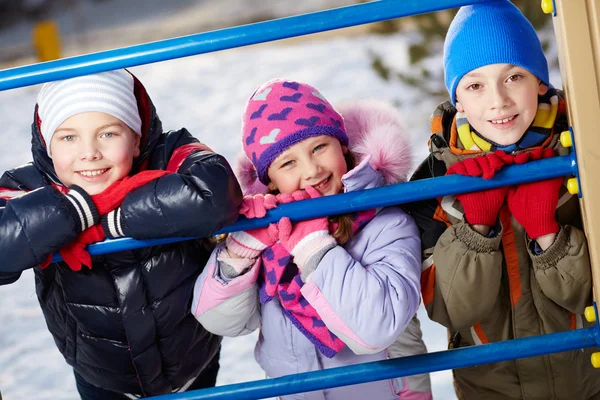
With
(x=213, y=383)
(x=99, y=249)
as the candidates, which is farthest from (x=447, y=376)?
(x=99, y=249)

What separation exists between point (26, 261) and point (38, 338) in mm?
1753

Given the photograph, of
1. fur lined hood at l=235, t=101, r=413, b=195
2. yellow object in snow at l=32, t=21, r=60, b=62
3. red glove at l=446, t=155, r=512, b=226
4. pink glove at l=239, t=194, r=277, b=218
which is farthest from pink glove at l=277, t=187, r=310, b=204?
yellow object in snow at l=32, t=21, r=60, b=62

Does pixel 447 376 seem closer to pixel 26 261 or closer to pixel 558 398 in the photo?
pixel 558 398

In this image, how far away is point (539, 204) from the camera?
1.43 metres

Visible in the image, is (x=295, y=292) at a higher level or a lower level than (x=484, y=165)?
lower

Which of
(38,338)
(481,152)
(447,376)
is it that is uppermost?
(481,152)

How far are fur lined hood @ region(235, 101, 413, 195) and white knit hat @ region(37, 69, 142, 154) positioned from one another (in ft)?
0.87

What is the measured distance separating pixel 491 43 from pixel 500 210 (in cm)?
29

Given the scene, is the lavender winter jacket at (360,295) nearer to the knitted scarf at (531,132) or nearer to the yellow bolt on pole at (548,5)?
the knitted scarf at (531,132)

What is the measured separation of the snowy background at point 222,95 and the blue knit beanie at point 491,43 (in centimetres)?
148

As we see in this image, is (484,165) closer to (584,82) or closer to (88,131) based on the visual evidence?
(584,82)

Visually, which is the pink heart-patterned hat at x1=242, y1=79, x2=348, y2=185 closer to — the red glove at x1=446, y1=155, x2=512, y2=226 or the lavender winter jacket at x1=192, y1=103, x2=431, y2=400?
the lavender winter jacket at x1=192, y1=103, x2=431, y2=400

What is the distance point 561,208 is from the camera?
150 cm

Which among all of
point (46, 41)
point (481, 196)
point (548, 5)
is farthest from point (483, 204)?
point (46, 41)
